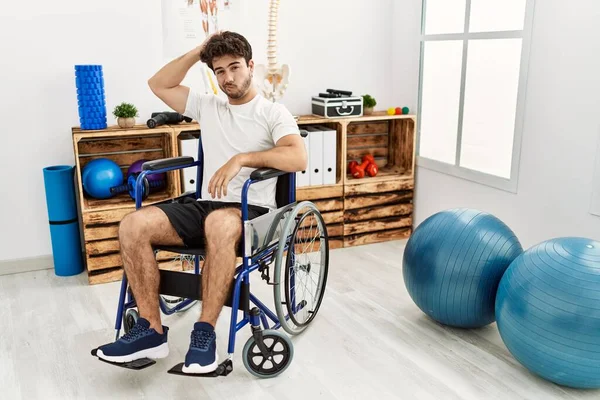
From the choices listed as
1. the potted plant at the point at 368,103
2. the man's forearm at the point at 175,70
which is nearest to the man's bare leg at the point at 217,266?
the man's forearm at the point at 175,70

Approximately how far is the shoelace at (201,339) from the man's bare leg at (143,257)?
20cm

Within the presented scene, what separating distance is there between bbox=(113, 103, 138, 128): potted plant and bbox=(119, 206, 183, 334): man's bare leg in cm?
105

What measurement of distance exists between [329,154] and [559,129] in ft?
4.12

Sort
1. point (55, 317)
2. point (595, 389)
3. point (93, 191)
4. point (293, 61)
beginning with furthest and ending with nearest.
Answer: point (293, 61)
point (93, 191)
point (55, 317)
point (595, 389)

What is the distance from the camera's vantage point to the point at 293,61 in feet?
11.4

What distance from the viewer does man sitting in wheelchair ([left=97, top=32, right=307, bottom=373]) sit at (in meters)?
1.92

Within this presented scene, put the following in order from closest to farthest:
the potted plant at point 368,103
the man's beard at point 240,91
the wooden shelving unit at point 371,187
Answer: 1. the man's beard at point 240,91
2. the wooden shelving unit at point 371,187
3. the potted plant at point 368,103

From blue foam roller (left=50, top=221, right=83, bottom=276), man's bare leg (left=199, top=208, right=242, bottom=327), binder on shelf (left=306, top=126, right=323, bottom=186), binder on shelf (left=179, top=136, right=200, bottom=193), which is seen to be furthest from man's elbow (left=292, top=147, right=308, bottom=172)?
blue foam roller (left=50, top=221, right=83, bottom=276)

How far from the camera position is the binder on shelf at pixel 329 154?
10.8 feet

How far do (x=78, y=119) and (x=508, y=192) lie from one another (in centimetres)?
237

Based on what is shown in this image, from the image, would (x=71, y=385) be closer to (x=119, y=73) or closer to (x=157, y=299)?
(x=157, y=299)

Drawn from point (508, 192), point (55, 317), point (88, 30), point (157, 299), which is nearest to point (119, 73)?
point (88, 30)

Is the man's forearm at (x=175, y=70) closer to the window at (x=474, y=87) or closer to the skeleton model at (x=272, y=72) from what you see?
the skeleton model at (x=272, y=72)

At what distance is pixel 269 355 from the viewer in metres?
2.01
